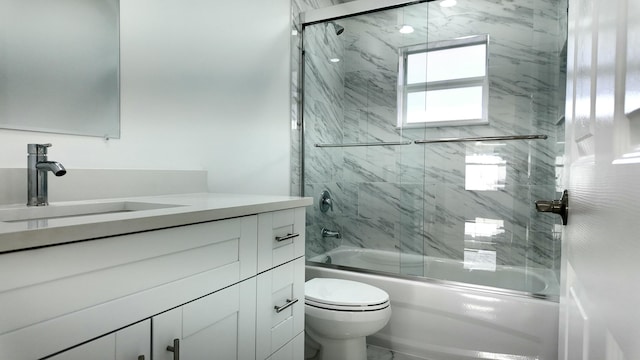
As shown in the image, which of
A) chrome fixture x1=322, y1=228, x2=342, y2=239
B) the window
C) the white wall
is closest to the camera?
the white wall

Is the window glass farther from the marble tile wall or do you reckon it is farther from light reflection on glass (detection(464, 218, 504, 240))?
light reflection on glass (detection(464, 218, 504, 240))

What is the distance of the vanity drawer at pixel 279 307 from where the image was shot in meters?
1.12

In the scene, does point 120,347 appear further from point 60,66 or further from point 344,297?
point 344,297

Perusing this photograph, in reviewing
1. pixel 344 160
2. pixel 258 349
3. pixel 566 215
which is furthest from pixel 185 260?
pixel 344 160

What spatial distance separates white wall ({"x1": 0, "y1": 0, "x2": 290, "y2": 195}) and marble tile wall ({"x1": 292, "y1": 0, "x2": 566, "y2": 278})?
0.34m

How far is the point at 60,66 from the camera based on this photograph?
3.93 feet

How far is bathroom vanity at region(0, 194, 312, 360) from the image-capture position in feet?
1.96

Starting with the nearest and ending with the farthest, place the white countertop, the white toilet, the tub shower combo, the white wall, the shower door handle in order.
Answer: the white countertop, the shower door handle, the white wall, the white toilet, the tub shower combo

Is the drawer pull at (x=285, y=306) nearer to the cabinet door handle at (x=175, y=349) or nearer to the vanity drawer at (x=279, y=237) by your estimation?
the vanity drawer at (x=279, y=237)

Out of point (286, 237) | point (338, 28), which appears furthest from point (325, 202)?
point (286, 237)

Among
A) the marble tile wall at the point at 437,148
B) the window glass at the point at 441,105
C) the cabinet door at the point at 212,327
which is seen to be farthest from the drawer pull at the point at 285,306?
the window glass at the point at 441,105

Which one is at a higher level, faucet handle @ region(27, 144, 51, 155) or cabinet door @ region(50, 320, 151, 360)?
faucet handle @ region(27, 144, 51, 155)

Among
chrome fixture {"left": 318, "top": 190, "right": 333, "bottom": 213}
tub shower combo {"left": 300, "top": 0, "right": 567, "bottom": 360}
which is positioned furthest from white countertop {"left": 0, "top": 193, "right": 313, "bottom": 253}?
chrome fixture {"left": 318, "top": 190, "right": 333, "bottom": 213}

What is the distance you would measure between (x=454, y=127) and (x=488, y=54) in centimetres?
54
